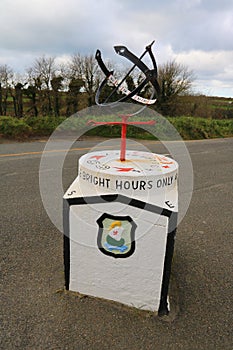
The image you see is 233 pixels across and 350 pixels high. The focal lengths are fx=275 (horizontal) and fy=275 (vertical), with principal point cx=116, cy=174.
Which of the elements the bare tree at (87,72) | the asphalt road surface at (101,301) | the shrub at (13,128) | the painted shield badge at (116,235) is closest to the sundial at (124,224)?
the painted shield badge at (116,235)

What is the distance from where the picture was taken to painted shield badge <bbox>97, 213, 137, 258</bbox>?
6.34ft

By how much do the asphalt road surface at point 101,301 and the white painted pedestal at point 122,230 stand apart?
17 centimetres

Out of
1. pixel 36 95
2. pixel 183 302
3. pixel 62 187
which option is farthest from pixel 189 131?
pixel 183 302

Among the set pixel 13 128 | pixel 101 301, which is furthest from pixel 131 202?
pixel 13 128

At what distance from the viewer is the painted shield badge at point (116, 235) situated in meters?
1.93

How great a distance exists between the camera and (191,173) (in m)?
6.59

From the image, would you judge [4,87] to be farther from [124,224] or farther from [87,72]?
[124,224]

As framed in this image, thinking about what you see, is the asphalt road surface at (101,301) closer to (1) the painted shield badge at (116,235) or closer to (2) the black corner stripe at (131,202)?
(1) the painted shield badge at (116,235)

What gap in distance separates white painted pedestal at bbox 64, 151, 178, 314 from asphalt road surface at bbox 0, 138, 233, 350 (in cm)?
17

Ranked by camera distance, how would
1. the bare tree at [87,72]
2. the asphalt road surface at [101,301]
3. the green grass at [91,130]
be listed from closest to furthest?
the asphalt road surface at [101,301] < the green grass at [91,130] < the bare tree at [87,72]

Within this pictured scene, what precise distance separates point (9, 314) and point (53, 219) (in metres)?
1.81

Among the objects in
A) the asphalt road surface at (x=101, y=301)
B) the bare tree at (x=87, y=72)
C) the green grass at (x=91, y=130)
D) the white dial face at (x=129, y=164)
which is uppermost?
the bare tree at (x=87, y=72)

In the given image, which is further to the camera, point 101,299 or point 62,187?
point 62,187

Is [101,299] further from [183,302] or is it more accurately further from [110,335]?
[183,302]
